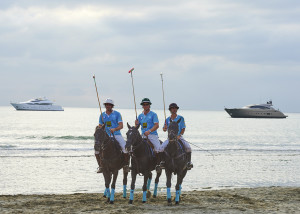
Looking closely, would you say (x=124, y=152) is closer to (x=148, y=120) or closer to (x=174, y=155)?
(x=148, y=120)

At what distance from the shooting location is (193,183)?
683 inches

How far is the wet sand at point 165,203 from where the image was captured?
10867 millimetres

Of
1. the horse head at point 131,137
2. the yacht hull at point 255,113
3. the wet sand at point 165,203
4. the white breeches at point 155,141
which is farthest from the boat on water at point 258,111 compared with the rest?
the horse head at point 131,137

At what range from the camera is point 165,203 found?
1173 cm

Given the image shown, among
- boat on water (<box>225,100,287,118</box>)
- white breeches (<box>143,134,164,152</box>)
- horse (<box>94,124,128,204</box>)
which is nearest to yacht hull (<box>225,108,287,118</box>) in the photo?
boat on water (<box>225,100,287,118</box>)

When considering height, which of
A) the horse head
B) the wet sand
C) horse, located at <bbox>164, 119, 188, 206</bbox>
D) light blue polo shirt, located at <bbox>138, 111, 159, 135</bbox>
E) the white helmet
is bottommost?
the wet sand

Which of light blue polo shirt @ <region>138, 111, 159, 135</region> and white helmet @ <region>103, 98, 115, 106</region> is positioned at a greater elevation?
white helmet @ <region>103, 98, 115, 106</region>

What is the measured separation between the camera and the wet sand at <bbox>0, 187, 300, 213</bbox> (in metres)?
10.9

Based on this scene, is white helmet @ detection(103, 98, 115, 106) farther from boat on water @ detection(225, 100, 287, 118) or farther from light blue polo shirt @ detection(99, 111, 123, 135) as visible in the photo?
boat on water @ detection(225, 100, 287, 118)

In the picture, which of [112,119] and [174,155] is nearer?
[174,155]

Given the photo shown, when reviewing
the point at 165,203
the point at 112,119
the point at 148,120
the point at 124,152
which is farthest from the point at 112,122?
the point at 165,203

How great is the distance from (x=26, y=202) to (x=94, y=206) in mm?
2189

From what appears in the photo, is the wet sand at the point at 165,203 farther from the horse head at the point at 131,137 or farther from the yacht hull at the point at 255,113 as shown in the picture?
the yacht hull at the point at 255,113

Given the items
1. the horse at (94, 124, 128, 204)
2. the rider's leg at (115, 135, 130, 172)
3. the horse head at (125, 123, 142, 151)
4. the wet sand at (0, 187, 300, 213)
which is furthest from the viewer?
the rider's leg at (115, 135, 130, 172)
